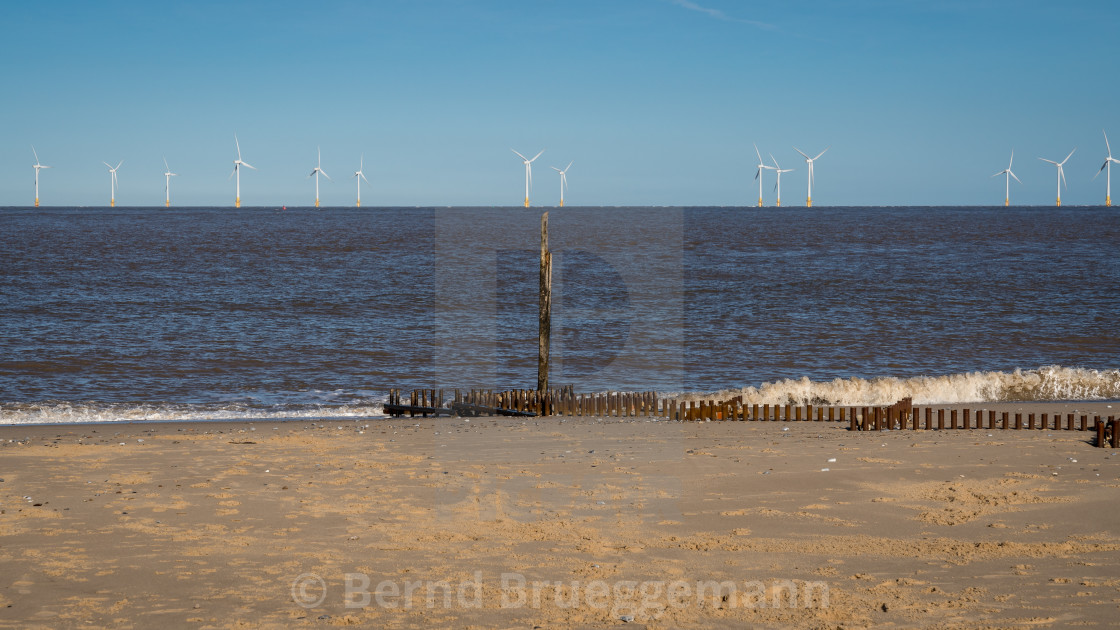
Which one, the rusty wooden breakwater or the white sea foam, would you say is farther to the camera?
the white sea foam

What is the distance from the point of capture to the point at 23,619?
7289 mm

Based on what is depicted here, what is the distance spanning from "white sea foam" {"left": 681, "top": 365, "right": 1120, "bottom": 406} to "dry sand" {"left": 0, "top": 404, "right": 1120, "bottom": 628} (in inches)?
261

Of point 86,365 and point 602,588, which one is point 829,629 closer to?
point 602,588

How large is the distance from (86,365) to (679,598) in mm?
22601

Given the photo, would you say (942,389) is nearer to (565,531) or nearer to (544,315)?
(544,315)

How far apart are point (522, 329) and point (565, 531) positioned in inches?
969

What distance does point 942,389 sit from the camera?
2233cm

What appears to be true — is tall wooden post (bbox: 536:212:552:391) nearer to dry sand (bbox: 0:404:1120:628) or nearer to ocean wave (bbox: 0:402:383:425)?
ocean wave (bbox: 0:402:383:425)

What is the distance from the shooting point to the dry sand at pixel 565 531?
7.53 meters

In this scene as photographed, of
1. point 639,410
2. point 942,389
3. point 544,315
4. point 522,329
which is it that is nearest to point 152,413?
point 544,315

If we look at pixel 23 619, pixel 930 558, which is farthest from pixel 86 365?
pixel 930 558

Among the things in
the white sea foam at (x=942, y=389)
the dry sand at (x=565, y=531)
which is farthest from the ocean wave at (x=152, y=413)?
the white sea foam at (x=942, y=389)

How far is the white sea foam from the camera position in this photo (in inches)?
845

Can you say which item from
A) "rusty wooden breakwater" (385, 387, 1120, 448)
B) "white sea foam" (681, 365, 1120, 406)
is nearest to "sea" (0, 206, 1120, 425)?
"white sea foam" (681, 365, 1120, 406)
